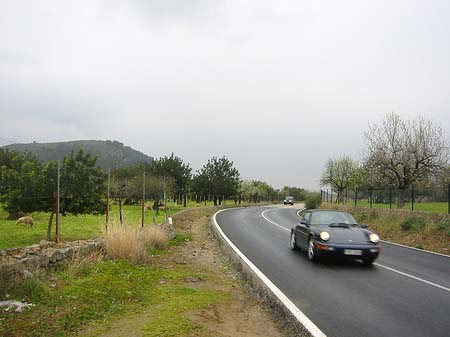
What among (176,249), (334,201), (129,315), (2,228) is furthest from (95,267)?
(334,201)

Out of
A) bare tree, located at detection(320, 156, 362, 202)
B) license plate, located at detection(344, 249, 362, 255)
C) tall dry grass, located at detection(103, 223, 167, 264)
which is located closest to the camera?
tall dry grass, located at detection(103, 223, 167, 264)

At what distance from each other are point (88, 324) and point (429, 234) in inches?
685

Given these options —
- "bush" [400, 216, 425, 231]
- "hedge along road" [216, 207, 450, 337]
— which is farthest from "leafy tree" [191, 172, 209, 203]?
"hedge along road" [216, 207, 450, 337]

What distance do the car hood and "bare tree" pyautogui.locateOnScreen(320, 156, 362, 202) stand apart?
52726mm

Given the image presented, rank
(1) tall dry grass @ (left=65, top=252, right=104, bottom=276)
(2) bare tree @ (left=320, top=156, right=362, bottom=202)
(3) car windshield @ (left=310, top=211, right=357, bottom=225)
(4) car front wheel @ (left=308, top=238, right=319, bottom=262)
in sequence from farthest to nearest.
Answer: (2) bare tree @ (left=320, top=156, right=362, bottom=202), (3) car windshield @ (left=310, top=211, right=357, bottom=225), (4) car front wheel @ (left=308, top=238, right=319, bottom=262), (1) tall dry grass @ (left=65, top=252, right=104, bottom=276)

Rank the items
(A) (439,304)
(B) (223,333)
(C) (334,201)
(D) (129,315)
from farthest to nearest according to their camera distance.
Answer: (C) (334,201) → (A) (439,304) → (D) (129,315) → (B) (223,333)

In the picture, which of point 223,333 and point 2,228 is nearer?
point 223,333

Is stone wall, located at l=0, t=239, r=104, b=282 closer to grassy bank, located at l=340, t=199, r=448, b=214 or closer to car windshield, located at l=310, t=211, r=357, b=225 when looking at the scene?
car windshield, located at l=310, t=211, r=357, b=225

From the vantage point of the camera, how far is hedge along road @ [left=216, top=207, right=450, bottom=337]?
593cm

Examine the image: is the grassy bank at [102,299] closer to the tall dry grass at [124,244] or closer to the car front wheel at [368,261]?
the tall dry grass at [124,244]

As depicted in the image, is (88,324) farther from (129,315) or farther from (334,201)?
(334,201)

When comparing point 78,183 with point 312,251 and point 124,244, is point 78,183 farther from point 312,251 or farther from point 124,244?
point 312,251

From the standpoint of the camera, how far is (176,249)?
14055mm

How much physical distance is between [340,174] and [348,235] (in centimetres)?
5646
